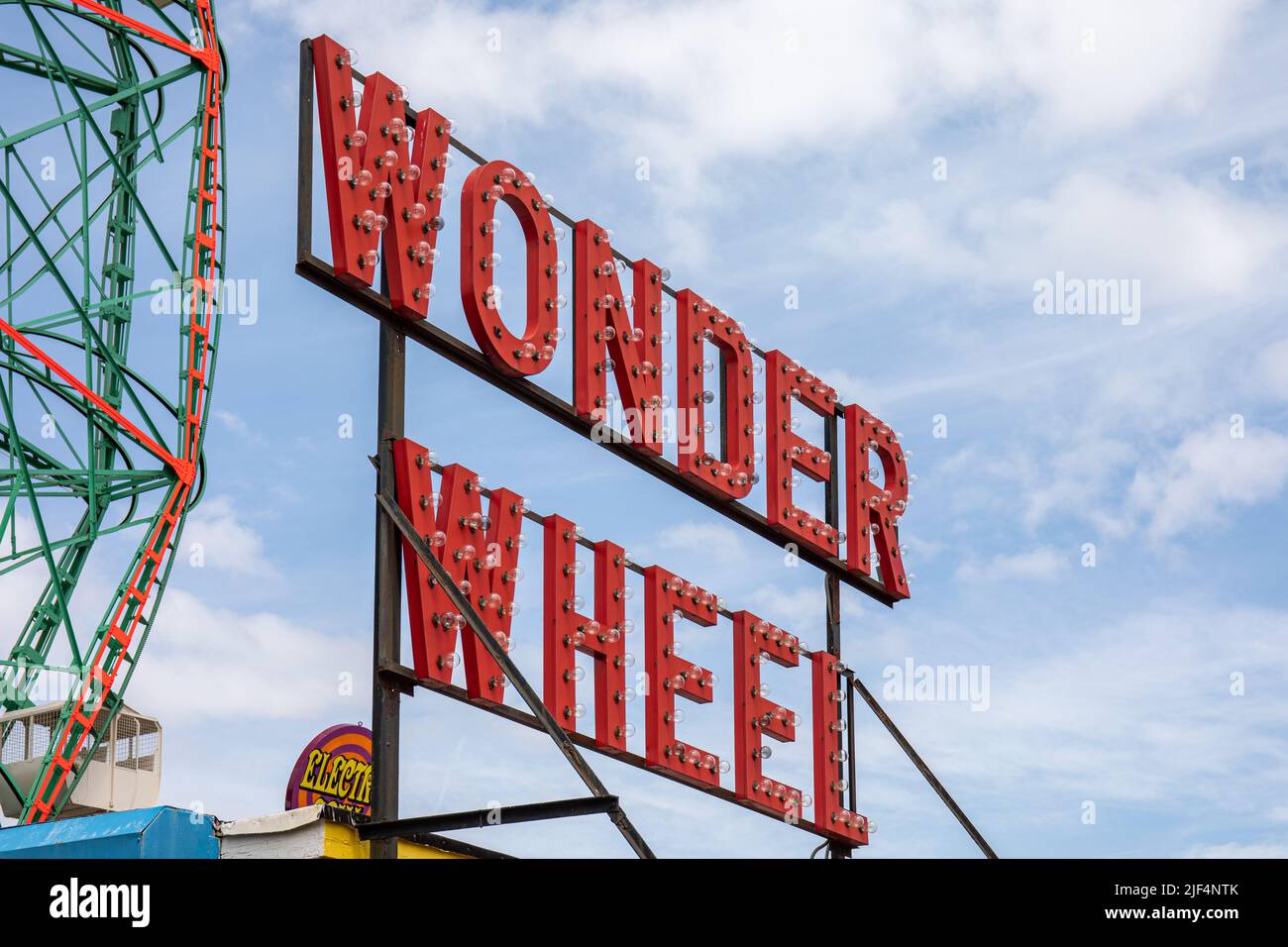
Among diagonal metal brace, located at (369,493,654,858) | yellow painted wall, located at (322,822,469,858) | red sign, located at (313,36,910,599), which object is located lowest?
yellow painted wall, located at (322,822,469,858)

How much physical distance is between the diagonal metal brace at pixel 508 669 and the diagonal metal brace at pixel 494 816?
0.06 metres

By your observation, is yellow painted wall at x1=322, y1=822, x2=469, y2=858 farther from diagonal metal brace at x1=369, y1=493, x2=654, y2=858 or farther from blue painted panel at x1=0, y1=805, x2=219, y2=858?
blue painted panel at x1=0, y1=805, x2=219, y2=858

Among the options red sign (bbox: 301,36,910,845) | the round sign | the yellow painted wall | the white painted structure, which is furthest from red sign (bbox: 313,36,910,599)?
the white painted structure

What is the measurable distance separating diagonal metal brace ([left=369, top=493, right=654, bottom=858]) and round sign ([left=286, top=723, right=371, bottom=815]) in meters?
17.6

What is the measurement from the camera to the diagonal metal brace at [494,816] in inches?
440

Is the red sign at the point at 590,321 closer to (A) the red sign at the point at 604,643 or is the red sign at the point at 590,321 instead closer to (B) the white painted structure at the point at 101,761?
(A) the red sign at the point at 604,643

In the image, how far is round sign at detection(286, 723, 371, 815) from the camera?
30.1 m

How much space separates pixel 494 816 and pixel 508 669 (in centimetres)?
126

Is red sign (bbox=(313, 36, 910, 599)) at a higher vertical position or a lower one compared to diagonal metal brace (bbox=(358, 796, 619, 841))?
higher

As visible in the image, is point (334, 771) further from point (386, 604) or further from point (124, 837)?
point (124, 837)

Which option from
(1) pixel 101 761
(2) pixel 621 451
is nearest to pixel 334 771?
(1) pixel 101 761

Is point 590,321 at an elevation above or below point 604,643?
above

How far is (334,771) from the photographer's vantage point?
30359 mm
